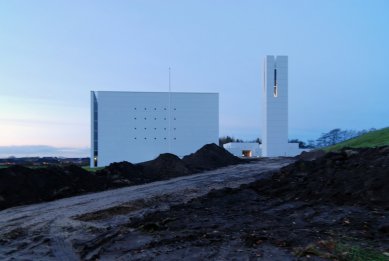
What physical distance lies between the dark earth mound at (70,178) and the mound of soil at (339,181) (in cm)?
926

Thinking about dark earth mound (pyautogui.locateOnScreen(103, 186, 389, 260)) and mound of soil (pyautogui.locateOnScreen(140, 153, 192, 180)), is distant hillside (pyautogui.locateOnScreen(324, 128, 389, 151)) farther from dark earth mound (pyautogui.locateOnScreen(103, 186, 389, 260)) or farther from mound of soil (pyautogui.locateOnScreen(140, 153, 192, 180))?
dark earth mound (pyautogui.locateOnScreen(103, 186, 389, 260))

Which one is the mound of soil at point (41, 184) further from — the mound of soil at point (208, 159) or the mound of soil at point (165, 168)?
the mound of soil at point (208, 159)

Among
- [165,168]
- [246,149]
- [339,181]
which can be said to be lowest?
[246,149]

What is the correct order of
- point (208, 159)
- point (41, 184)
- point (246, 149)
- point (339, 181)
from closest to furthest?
1. point (339, 181)
2. point (41, 184)
3. point (208, 159)
4. point (246, 149)

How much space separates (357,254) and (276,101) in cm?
5609

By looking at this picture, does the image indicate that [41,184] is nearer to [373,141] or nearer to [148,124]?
[373,141]

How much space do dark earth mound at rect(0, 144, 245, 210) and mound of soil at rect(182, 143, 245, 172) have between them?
58cm

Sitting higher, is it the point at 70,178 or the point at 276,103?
the point at 276,103

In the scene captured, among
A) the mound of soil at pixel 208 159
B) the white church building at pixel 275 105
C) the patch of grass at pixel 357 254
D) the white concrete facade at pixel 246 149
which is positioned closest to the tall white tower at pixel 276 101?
the white church building at pixel 275 105

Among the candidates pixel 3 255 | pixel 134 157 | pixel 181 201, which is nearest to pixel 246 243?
pixel 3 255

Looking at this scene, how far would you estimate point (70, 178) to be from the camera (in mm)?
22359

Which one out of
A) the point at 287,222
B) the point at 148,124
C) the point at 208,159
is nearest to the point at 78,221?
the point at 287,222

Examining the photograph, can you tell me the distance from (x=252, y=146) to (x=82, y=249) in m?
62.4

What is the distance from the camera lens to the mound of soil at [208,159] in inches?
1281
